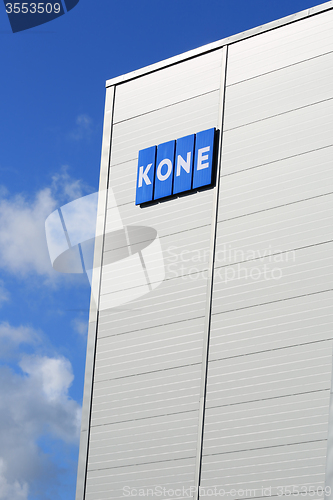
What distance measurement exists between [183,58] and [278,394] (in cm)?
1168

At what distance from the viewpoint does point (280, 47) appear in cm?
2325

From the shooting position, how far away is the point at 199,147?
23656 millimetres

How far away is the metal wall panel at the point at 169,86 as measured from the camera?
24.5m

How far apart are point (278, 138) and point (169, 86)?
4.86m

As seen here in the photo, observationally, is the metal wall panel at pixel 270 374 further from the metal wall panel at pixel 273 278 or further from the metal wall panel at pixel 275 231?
the metal wall panel at pixel 275 231

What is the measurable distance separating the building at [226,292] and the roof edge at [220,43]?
6cm

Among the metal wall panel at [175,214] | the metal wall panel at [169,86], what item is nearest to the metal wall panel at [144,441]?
the metal wall panel at [175,214]

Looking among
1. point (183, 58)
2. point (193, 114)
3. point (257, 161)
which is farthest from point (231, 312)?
point (183, 58)

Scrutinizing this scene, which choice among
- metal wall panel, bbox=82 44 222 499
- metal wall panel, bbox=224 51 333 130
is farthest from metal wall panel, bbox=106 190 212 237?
metal wall panel, bbox=224 51 333 130

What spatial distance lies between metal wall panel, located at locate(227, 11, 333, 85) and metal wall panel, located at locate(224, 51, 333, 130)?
258 mm

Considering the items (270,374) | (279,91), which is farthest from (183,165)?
(270,374)

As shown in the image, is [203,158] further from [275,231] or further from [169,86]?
[275,231]

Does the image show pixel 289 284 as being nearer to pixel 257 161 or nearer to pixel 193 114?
pixel 257 161

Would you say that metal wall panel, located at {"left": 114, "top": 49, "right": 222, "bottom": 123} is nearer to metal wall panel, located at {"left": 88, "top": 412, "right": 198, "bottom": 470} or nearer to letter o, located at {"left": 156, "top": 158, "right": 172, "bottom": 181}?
letter o, located at {"left": 156, "top": 158, "right": 172, "bottom": 181}
